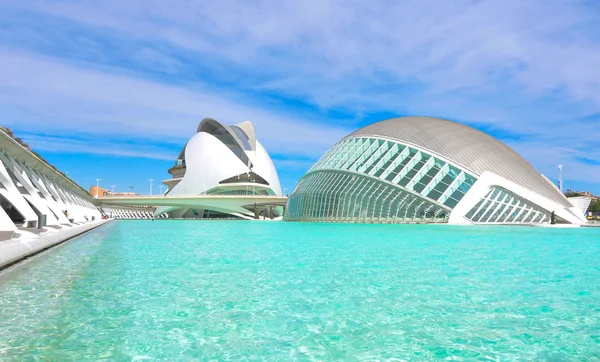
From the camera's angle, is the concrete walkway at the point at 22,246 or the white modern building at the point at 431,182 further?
the white modern building at the point at 431,182

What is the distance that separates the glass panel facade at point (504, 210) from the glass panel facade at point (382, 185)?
1.48 metres

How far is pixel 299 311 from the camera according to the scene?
5.60 metres

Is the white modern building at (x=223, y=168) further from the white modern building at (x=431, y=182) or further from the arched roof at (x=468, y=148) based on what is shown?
the arched roof at (x=468, y=148)

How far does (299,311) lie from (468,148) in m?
33.6

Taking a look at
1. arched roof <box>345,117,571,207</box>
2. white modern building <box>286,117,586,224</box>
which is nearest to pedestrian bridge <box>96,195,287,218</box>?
white modern building <box>286,117,586,224</box>

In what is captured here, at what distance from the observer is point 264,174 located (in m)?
86.1

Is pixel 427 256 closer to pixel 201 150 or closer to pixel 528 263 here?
pixel 528 263

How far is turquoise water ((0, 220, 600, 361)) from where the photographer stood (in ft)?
13.7

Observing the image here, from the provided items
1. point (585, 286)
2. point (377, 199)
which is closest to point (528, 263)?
point (585, 286)

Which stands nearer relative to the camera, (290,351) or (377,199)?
(290,351)

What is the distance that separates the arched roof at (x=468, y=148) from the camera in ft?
114

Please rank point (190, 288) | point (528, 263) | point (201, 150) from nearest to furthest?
point (190, 288) < point (528, 263) < point (201, 150)

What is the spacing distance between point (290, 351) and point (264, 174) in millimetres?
82218

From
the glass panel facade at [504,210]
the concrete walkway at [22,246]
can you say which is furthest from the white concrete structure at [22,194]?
the glass panel facade at [504,210]
